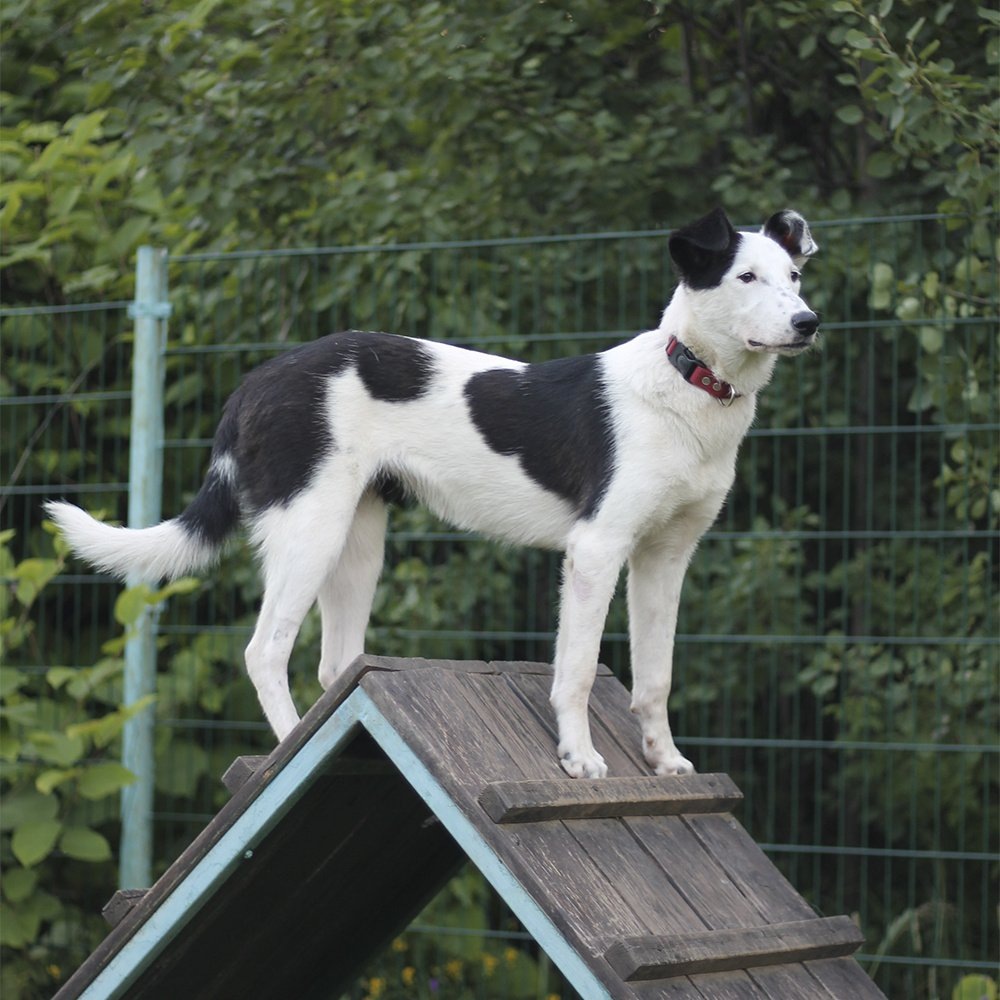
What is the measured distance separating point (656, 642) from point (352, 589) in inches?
30.0

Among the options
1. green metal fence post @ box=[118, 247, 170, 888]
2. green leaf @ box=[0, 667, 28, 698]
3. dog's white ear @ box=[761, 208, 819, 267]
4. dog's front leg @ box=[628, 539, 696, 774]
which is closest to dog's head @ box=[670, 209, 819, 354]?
dog's white ear @ box=[761, 208, 819, 267]

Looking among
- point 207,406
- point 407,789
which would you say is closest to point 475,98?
point 207,406

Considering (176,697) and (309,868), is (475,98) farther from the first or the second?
(309,868)

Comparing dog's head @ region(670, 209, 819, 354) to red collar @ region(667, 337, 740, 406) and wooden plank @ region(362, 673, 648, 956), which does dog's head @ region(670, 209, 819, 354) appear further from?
wooden plank @ region(362, 673, 648, 956)

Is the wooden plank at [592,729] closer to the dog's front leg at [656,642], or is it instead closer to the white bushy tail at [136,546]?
the dog's front leg at [656,642]

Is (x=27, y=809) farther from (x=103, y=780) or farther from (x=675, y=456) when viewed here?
(x=675, y=456)

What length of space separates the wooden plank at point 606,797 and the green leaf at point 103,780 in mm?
2145

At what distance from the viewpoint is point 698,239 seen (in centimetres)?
A: 349

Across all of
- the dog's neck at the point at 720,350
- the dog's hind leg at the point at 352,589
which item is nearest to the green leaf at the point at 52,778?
the dog's hind leg at the point at 352,589

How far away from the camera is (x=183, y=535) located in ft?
12.7

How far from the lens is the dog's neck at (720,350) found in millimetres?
3558

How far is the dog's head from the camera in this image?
11.2ft

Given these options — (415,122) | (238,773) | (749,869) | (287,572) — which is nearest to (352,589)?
(287,572)

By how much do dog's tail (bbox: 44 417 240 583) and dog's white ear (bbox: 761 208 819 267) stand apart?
1.39 metres
